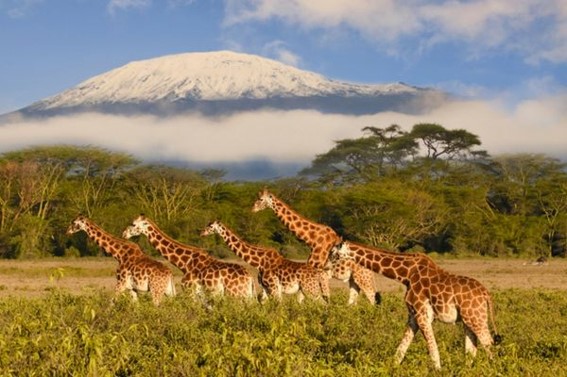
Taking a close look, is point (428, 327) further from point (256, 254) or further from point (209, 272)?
point (256, 254)

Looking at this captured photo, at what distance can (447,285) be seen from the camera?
10453 millimetres

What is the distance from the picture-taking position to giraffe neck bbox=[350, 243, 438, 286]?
11102 mm

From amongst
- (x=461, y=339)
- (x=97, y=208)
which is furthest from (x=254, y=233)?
(x=461, y=339)

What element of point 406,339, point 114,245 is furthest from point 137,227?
point 406,339

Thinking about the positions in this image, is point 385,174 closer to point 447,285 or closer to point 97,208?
point 97,208

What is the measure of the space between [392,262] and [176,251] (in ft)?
17.2

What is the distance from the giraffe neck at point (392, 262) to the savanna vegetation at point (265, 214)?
32.9 metres

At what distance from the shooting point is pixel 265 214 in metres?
52.2

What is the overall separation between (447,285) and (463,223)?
140 feet

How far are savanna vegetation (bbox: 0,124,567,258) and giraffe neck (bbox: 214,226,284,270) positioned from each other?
94.0ft

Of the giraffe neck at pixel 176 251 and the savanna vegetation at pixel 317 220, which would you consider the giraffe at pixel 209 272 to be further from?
the savanna vegetation at pixel 317 220

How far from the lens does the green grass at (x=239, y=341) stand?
6.39m

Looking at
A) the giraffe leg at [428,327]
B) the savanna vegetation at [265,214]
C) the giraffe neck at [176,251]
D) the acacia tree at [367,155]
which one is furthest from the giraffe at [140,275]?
the acacia tree at [367,155]

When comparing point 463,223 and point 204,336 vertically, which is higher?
point 204,336
